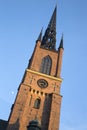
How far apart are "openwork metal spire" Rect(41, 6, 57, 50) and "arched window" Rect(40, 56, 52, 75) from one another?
14.2ft

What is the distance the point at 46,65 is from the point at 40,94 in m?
6.05

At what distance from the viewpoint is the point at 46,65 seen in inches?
1352

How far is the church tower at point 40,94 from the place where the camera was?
26.0m

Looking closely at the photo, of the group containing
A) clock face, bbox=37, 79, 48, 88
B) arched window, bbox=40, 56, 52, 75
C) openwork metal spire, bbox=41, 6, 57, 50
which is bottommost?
clock face, bbox=37, 79, 48, 88

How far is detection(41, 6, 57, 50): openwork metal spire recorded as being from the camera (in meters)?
40.7

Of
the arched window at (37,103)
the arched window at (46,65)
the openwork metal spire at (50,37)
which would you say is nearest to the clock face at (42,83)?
the arched window at (46,65)

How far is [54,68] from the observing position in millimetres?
34406

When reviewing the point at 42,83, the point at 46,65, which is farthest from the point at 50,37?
the point at 42,83

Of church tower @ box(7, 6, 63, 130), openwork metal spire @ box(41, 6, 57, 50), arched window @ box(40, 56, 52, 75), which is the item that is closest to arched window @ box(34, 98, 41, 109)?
church tower @ box(7, 6, 63, 130)

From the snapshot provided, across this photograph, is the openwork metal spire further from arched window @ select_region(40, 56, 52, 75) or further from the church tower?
arched window @ select_region(40, 56, 52, 75)

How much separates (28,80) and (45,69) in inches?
159

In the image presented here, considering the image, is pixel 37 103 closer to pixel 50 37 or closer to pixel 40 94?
pixel 40 94

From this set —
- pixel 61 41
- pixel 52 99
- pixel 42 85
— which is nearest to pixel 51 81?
pixel 42 85

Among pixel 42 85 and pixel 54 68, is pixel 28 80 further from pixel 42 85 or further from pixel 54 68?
pixel 54 68
